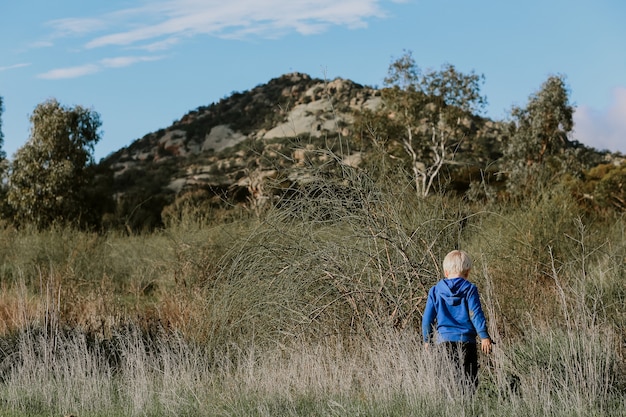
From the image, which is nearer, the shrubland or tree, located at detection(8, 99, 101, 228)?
the shrubland

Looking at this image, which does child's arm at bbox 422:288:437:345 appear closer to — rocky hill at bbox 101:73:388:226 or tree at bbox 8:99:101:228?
tree at bbox 8:99:101:228

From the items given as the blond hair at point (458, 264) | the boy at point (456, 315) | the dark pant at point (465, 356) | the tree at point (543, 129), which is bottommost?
the dark pant at point (465, 356)

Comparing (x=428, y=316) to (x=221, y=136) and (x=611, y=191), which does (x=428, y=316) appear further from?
(x=221, y=136)

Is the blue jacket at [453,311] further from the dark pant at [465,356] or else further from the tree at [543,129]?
the tree at [543,129]

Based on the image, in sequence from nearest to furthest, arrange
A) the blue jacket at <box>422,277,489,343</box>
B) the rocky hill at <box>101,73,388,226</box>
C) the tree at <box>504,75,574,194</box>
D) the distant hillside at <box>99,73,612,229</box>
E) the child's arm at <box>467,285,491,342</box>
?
1. the child's arm at <box>467,285,491,342</box>
2. the blue jacket at <box>422,277,489,343</box>
3. the tree at <box>504,75,574,194</box>
4. the distant hillside at <box>99,73,612,229</box>
5. the rocky hill at <box>101,73,388,226</box>

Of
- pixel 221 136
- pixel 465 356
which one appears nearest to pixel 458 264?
pixel 465 356

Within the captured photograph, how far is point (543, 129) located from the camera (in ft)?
134

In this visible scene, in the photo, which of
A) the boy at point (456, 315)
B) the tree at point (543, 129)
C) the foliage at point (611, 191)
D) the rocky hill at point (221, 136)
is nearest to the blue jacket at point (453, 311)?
the boy at point (456, 315)

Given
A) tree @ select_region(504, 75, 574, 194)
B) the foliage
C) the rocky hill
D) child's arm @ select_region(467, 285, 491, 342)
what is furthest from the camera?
the rocky hill

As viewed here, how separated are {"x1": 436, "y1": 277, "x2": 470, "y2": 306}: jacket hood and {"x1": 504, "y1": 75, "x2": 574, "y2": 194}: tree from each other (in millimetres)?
33408

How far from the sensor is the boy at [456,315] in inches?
287

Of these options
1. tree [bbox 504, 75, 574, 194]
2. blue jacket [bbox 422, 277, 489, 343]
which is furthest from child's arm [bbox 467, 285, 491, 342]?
tree [bbox 504, 75, 574, 194]

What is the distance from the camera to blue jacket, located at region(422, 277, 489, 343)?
287 inches

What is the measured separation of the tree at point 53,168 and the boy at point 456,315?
3498 cm
